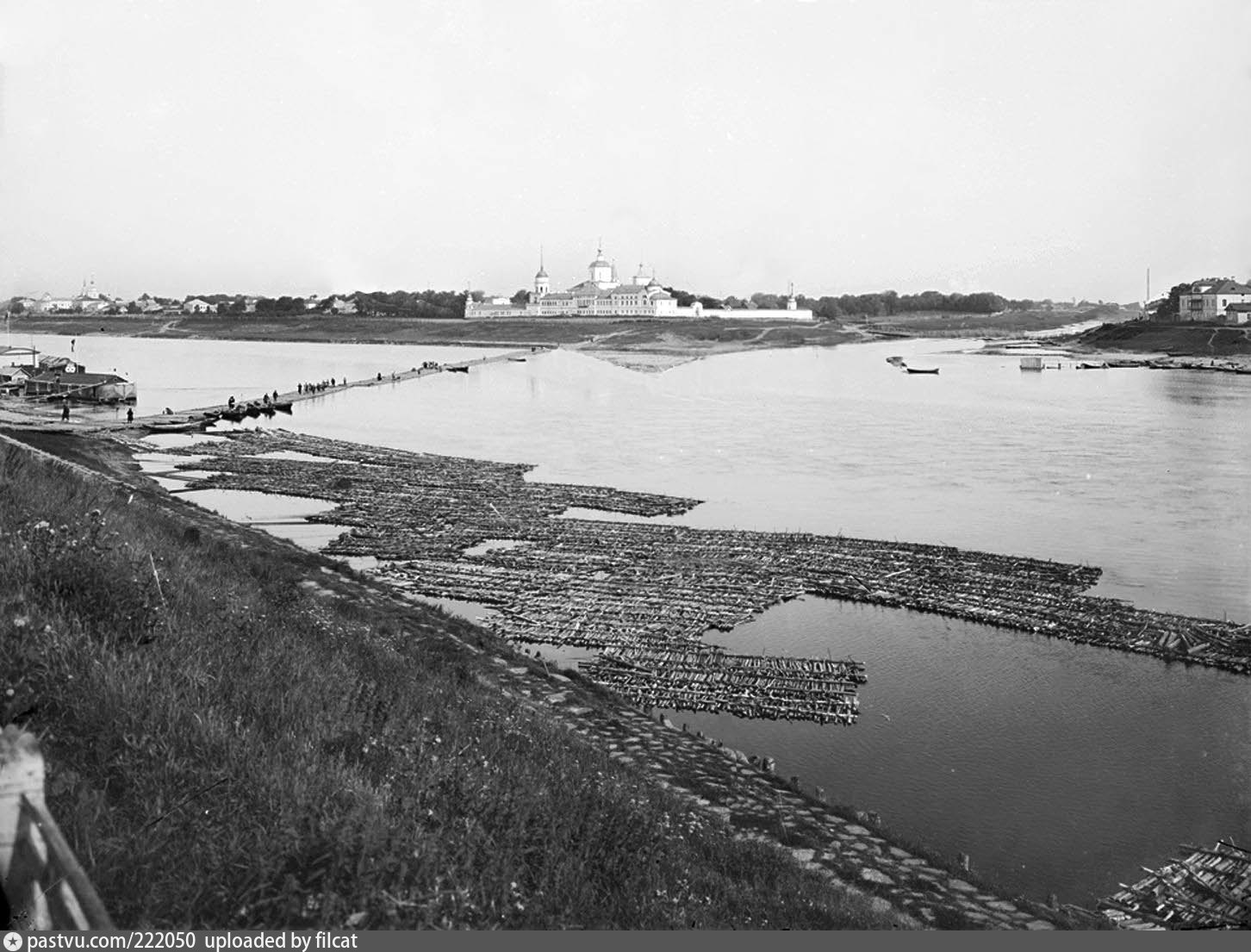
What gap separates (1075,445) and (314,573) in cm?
2545

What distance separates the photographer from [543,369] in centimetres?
7175

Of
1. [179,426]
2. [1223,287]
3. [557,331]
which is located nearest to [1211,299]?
[1223,287]

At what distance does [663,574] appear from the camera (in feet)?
51.6

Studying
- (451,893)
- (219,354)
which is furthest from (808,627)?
(219,354)

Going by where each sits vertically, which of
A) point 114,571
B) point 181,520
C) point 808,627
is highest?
point 114,571

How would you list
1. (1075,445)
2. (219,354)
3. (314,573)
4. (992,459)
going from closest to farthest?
(314,573) < (992,459) < (1075,445) < (219,354)

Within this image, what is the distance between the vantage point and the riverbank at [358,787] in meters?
3.78

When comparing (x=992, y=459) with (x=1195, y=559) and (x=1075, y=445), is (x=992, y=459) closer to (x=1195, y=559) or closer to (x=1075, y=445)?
(x=1075, y=445)

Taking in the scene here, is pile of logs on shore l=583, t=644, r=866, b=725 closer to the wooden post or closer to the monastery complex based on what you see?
the wooden post

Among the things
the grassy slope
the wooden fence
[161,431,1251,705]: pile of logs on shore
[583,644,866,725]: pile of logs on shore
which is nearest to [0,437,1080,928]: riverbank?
the wooden fence

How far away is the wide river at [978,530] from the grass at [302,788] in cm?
310

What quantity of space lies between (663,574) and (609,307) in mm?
116383

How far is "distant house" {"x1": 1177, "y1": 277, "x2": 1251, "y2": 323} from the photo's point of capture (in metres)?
80.0

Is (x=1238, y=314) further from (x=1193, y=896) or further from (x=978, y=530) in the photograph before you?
(x=1193, y=896)
